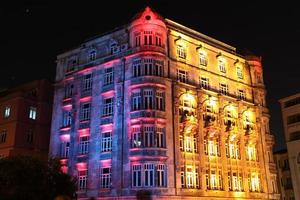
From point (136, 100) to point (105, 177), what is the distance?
9.88 metres

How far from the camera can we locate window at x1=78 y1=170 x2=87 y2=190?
4574cm

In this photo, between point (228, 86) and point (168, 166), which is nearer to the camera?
point (168, 166)

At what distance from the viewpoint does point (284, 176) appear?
71.7 metres

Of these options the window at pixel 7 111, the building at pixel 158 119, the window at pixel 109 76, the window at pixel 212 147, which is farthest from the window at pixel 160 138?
the window at pixel 7 111

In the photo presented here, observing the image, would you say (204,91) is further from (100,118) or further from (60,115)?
(60,115)

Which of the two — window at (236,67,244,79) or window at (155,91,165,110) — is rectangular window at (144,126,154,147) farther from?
window at (236,67,244,79)

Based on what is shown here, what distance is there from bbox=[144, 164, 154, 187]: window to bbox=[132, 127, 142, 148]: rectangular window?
2.61m

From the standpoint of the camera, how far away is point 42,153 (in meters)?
54.8

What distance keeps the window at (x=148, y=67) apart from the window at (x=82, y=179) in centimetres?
1459

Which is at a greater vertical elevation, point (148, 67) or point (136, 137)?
point (148, 67)

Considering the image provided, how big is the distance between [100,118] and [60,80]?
11.5 m

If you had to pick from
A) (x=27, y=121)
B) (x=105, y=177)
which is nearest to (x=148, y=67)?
(x=105, y=177)

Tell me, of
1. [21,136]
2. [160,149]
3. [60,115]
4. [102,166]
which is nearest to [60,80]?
[60,115]

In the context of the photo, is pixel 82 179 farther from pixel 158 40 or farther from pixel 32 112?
pixel 158 40
